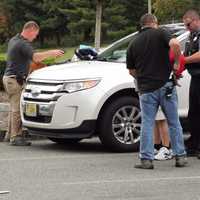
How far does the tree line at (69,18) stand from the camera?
67.6 m

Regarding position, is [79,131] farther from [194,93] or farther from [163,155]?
[194,93]

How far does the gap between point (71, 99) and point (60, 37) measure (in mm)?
81135

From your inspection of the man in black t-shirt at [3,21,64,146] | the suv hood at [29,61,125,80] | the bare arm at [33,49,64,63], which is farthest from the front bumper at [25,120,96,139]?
the bare arm at [33,49,64,63]

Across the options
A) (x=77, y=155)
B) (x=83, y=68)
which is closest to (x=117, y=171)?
(x=77, y=155)

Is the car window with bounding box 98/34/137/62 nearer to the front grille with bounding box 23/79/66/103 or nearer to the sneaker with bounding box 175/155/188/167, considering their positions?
the front grille with bounding box 23/79/66/103

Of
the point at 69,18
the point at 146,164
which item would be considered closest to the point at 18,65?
the point at 146,164

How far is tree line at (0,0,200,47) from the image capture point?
67.6 metres

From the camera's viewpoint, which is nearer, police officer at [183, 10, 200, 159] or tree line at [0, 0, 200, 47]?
police officer at [183, 10, 200, 159]

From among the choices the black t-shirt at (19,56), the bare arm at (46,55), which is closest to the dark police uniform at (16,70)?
→ the black t-shirt at (19,56)

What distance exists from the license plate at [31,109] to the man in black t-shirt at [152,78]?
1.89 metres

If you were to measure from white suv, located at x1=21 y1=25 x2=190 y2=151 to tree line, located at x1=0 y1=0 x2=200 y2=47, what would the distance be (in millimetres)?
48077

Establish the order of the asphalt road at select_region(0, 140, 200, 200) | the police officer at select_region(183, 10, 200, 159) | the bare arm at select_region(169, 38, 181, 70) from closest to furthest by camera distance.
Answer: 1. the asphalt road at select_region(0, 140, 200, 200)
2. the bare arm at select_region(169, 38, 181, 70)
3. the police officer at select_region(183, 10, 200, 159)

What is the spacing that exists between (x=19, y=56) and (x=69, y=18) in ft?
204

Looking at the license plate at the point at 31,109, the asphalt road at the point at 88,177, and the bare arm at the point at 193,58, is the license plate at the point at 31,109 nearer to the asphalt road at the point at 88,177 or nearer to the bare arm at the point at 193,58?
the asphalt road at the point at 88,177
